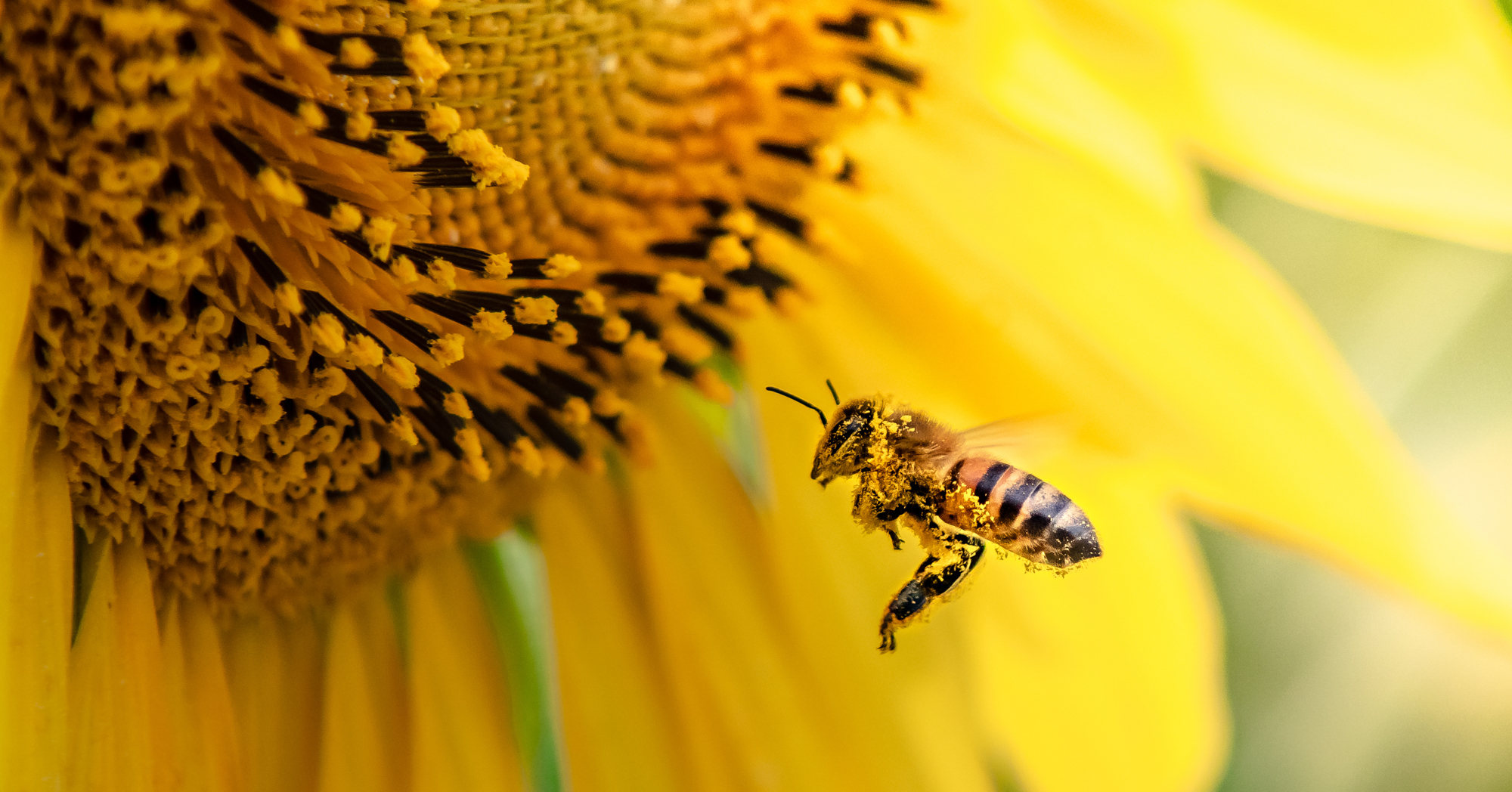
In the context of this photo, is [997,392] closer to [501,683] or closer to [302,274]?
[501,683]

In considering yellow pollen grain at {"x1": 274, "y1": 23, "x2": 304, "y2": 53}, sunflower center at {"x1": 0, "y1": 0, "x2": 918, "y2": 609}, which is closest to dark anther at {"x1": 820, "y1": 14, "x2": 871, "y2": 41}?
sunflower center at {"x1": 0, "y1": 0, "x2": 918, "y2": 609}

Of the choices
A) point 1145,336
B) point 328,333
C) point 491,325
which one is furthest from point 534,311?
point 1145,336

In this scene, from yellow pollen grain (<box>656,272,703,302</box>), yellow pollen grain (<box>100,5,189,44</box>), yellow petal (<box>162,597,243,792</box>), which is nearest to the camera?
yellow pollen grain (<box>100,5,189,44</box>)

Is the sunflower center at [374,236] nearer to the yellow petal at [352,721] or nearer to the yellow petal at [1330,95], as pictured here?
the yellow petal at [352,721]

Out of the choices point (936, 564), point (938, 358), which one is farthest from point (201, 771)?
point (938, 358)

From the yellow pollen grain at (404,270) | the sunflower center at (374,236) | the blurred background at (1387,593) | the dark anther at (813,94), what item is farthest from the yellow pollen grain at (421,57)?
the blurred background at (1387,593)

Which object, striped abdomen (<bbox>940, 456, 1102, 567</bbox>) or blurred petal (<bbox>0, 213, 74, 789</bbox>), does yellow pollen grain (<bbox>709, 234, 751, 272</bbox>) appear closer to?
striped abdomen (<bbox>940, 456, 1102, 567</bbox>)

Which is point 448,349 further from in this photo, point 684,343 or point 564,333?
point 684,343
